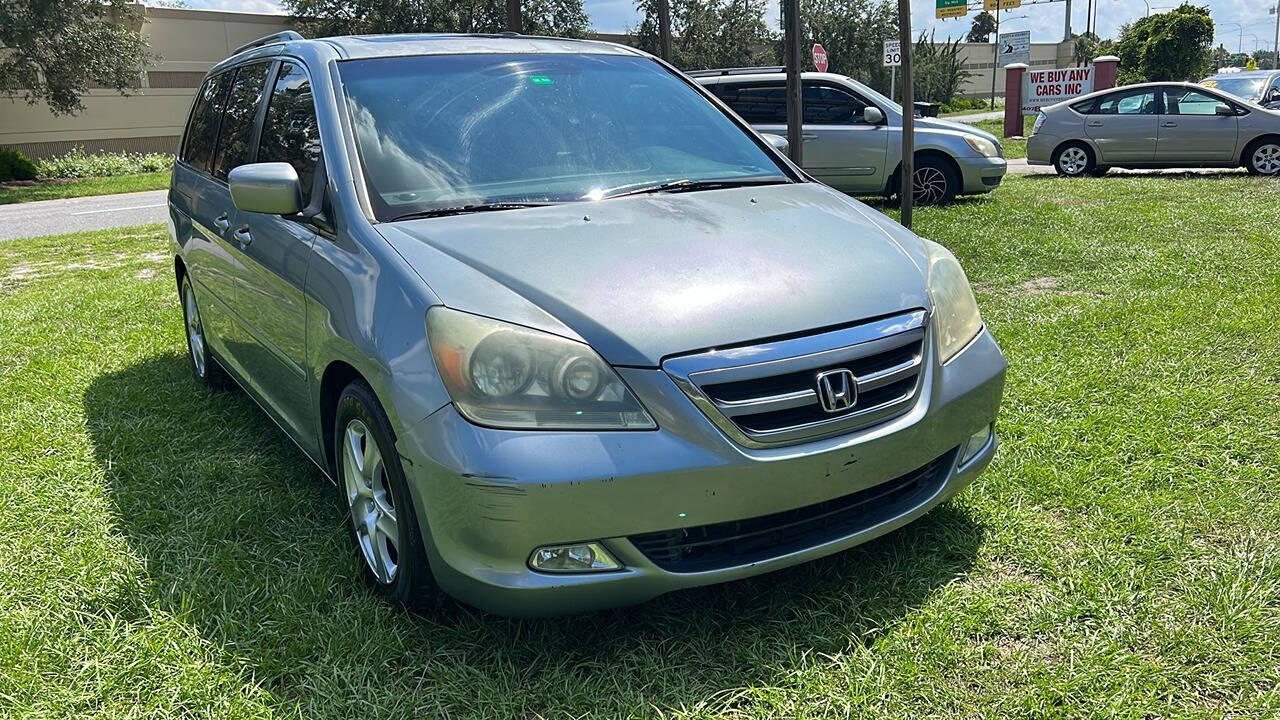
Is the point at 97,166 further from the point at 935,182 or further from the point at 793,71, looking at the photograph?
the point at 793,71

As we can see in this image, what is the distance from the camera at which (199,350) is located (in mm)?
5301

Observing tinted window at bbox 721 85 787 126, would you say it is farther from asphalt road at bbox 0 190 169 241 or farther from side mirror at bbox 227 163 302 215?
side mirror at bbox 227 163 302 215

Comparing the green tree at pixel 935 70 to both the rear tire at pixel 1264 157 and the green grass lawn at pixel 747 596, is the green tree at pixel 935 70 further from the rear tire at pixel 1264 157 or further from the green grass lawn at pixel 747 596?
the green grass lawn at pixel 747 596

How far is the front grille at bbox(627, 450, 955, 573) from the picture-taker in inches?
99.0

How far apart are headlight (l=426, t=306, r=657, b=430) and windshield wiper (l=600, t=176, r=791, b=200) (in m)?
0.99

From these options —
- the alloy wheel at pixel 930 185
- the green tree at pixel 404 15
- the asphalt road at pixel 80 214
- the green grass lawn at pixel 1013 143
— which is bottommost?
the green grass lawn at pixel 1013 143

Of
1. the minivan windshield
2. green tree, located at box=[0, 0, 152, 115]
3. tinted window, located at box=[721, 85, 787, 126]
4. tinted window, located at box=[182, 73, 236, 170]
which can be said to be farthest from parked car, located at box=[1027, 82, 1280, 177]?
green tree, located at box=[0, 0, 152, 115]

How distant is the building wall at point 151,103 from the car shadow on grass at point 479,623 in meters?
33.0

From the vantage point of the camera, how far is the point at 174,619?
115 inches

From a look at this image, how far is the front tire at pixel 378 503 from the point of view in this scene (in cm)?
265

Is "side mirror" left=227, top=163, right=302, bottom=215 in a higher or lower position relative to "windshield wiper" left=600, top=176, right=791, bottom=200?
higher

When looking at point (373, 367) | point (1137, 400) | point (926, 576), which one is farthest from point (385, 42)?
point (1137, 400)

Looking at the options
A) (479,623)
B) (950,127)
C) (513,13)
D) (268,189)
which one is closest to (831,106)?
(950,127)

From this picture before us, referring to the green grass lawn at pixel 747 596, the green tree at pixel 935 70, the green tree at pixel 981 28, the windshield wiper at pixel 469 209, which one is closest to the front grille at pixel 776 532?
the green grass lawn at pixel 747 596
